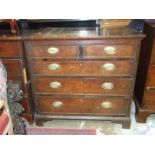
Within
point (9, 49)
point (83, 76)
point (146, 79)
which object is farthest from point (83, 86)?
point (9, 49)

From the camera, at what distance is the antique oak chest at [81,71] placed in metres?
1.36

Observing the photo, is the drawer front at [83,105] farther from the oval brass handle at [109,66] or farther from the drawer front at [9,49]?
the drawer front at [9,49]

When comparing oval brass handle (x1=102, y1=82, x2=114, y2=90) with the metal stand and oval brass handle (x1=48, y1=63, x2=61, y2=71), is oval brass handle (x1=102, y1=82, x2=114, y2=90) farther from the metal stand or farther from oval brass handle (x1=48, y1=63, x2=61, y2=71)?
the metal stand

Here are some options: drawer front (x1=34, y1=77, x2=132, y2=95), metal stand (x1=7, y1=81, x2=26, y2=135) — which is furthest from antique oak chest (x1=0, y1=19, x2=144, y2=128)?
metal stand (x1=7, y1=81, x2=26, y2=135)

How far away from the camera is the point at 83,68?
4.79 ft

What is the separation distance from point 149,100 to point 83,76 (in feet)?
2.11

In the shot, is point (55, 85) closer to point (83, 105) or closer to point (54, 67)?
point (54, 67)

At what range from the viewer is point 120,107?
1635 mm

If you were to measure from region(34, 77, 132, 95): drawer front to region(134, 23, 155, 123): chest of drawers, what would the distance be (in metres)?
0.18

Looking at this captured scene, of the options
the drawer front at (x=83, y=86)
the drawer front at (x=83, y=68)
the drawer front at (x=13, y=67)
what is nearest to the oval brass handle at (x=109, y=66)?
the drawer front at (x=83, y=68)

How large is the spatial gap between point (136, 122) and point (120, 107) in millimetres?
298
